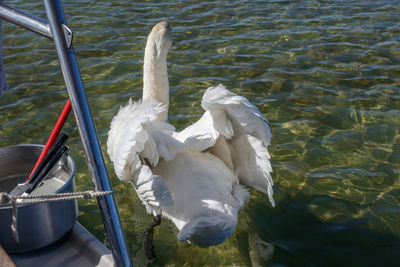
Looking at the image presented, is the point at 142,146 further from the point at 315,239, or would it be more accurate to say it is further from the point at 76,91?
the point at 315,239

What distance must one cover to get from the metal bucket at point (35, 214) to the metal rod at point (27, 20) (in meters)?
0.81

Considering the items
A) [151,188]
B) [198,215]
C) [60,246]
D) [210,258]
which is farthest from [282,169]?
[60,246]

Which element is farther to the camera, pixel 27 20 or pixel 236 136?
pixel 236 136

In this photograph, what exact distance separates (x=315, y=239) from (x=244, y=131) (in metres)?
1.01

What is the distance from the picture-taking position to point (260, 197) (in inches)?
150

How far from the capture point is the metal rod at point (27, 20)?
4.66 ft

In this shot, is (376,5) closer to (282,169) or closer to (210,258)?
(282,169)

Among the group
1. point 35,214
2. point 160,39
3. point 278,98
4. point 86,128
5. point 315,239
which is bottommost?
point 315,239

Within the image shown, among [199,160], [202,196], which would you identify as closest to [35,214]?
[202,196]

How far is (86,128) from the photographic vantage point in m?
1.46

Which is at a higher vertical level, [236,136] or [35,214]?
[35,214]

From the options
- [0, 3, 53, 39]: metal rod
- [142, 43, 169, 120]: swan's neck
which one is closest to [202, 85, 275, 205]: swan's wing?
[142, 43, 169, 120]: swan's neck

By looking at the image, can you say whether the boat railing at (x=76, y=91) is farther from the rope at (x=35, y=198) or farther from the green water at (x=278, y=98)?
the green water at (x=278, y=98)

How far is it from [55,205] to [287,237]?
6.31ft
